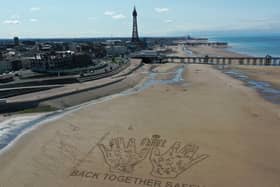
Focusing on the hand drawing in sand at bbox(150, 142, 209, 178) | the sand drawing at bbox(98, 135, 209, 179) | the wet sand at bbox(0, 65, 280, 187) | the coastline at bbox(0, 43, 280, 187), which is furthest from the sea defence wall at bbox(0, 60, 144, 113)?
the hand drawing in sand at bbox(150, 142, 209, 178)

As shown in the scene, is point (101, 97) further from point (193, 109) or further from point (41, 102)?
point (193, 109)

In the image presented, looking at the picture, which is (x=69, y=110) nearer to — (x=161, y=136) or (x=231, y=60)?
(x=161, y=136)

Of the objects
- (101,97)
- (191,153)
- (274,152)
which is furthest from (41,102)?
(274,152)

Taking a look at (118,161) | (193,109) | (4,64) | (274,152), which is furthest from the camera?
(4,64)

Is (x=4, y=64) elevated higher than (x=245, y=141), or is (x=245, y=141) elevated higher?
(x=4, y=64)

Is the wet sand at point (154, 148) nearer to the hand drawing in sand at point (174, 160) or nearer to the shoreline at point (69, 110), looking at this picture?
the hand drawing in sand at point (174, 160)

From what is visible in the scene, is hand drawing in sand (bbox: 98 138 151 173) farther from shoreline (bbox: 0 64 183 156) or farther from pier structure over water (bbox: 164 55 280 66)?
pier structure over water (bbox: 164 55 280 66)
